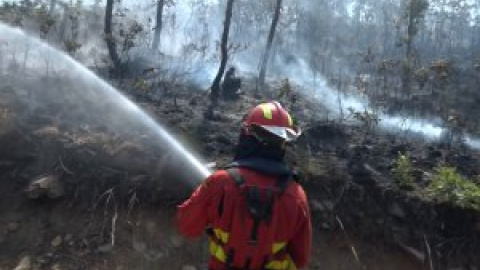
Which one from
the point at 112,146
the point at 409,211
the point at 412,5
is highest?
the point at 412,5

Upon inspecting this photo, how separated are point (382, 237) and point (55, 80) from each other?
6120 millimetres

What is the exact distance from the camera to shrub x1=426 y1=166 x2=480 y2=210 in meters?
7.15

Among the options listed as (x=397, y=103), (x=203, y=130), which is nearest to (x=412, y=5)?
(x=397, y=103)

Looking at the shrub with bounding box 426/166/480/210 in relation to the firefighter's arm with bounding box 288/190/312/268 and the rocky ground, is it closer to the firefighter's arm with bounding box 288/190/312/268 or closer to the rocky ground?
Result: the rocky ground

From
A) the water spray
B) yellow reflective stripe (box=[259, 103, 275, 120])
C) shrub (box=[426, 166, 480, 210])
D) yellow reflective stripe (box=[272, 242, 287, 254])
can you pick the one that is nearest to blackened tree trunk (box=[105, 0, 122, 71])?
the water spray

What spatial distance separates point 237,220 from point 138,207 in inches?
151

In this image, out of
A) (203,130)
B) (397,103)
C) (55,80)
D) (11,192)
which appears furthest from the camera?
(397,103)

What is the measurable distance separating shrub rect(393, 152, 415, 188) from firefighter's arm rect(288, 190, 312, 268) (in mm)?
4704

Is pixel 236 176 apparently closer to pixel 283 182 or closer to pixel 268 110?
pixel 283 182

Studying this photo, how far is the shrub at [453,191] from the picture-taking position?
23.5ft

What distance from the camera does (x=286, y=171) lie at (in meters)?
3.06

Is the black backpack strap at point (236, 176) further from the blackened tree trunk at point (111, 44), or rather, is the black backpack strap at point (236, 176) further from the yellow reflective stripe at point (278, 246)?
the blackened tree trunk at point (111, 44)

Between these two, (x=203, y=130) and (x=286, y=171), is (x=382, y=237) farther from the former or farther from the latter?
(x=286, y=171)

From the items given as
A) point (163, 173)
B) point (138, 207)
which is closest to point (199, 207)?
point (138, 207)
